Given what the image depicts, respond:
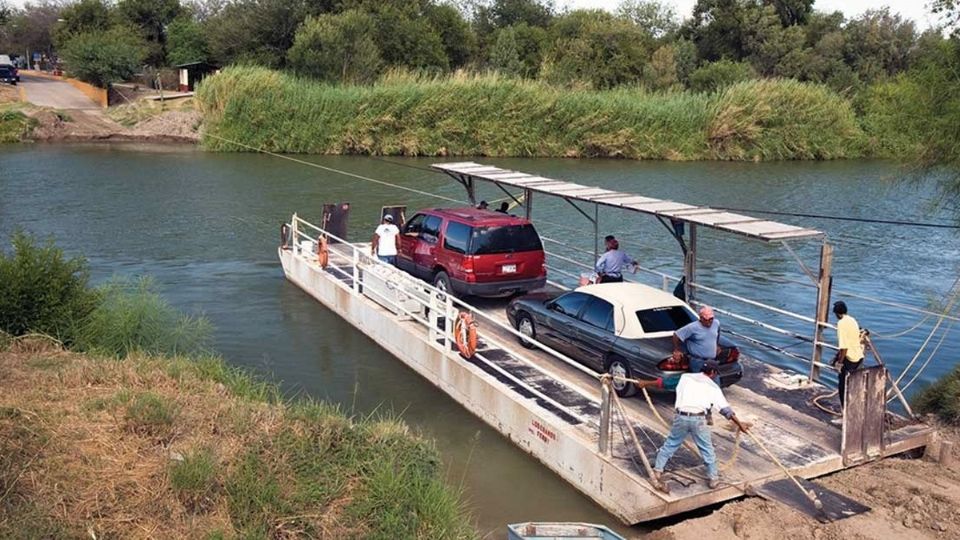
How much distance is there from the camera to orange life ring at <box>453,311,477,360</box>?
13180mm

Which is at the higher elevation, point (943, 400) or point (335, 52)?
point (335, 52)

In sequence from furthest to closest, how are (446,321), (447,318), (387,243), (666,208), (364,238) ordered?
(364,238), (387,243), (666,208), (446,321), (447,318)

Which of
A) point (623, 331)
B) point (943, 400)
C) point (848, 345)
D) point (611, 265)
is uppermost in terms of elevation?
point (611, 265)

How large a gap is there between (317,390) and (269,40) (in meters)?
56.5

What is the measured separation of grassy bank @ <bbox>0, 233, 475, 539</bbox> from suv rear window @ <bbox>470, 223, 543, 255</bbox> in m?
5.33

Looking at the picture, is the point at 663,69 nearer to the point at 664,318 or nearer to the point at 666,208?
the point at 666,208

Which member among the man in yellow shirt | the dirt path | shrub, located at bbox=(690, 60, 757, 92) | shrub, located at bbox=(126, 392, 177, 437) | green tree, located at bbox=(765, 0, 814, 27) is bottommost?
the dirt path

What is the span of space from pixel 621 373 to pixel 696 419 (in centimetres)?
269

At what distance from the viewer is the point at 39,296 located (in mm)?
13062

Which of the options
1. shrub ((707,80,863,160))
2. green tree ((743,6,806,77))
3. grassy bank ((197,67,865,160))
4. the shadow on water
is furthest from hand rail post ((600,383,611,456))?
green tree ((743,6,806,77))

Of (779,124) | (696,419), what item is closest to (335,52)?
(779,124)

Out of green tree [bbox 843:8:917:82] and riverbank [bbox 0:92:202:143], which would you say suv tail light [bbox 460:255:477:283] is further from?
green tree [bbox 843:8:917:82]

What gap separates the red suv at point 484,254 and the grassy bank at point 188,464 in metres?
5.13

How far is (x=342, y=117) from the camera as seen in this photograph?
5191 centimetres
